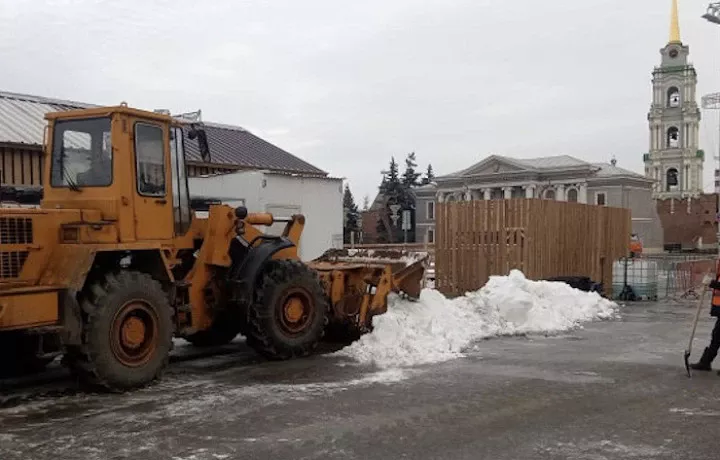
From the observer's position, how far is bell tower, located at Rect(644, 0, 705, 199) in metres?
97.8

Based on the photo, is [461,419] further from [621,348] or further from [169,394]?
[621,348]

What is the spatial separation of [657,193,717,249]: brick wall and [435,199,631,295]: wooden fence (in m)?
60.1

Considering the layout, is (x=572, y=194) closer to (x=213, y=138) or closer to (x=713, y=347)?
(x=213, y=138)

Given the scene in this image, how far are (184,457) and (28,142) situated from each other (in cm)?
1451

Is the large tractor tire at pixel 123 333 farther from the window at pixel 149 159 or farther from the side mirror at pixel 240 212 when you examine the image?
the side mirror at pixel 240 212

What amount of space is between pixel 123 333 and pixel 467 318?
6.59 m

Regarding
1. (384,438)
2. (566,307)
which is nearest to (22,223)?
(384,438)

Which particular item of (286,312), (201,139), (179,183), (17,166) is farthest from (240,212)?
(17,166)

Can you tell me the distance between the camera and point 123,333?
8.55 metres

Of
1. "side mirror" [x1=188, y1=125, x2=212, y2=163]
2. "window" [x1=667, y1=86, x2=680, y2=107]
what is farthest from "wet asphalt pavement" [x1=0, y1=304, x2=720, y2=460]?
"window" [x1=667, y1=86, x2=680, y2=107]

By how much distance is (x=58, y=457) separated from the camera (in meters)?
6.23

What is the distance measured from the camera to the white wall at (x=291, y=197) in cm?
1830

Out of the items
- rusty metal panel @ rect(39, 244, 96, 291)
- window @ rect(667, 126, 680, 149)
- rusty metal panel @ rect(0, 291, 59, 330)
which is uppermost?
window @ rect(667, 126, 680, 149)

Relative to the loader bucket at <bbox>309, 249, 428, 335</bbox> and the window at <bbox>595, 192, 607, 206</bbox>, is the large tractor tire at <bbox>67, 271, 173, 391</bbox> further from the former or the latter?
the window at <bbox>595, 192, 607, 206</bbox>
